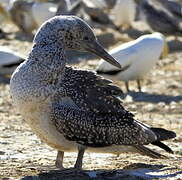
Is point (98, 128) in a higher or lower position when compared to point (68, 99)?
lower

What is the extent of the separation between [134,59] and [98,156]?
661 cm

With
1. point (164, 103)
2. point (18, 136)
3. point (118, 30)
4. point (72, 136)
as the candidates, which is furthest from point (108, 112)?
point (118, 30)

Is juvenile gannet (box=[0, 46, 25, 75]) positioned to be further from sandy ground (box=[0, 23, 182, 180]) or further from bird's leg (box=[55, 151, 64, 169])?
bird's leg (box=[55, 151, 64, 169])

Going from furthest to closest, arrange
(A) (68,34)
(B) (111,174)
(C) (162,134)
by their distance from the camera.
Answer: (C) (162,134) < (A) (68,34) < (B) (111,174)

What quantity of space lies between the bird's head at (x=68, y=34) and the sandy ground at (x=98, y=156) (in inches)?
50.0

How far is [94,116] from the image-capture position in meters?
7.45

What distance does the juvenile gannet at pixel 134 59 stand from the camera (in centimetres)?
1463

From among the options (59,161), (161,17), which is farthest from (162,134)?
(161,17)

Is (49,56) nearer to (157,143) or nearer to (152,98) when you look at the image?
(157,143)

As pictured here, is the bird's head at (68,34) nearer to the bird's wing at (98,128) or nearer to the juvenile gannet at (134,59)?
the bird's wing at (98,128)

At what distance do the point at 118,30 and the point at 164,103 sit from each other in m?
10.3

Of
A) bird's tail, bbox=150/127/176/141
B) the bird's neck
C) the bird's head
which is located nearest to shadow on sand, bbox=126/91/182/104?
bird's tail, bbox=150/127/176/141

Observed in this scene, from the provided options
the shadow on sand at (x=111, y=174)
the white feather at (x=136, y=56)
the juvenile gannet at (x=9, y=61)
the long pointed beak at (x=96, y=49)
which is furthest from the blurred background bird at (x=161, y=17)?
the shadow on sand at (x=111, y=174)

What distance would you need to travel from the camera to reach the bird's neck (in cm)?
728
